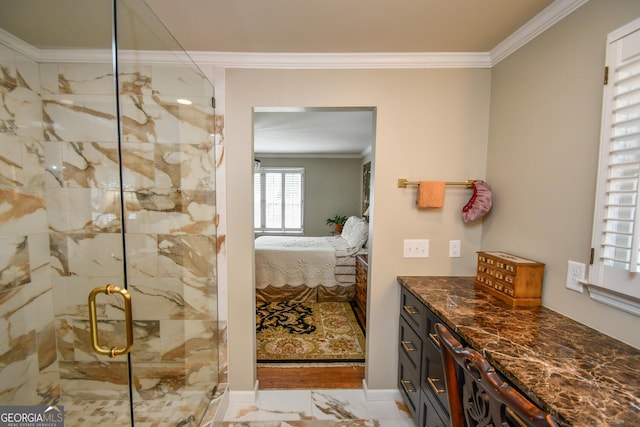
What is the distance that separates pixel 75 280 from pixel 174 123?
1.29 m

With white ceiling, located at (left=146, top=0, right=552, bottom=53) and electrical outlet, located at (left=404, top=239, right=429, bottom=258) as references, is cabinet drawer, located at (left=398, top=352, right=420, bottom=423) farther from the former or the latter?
white ceiling, located at (left=146, top=0, right=552, bottom=53)

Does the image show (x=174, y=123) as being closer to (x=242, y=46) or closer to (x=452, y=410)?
(x=242, y=46)

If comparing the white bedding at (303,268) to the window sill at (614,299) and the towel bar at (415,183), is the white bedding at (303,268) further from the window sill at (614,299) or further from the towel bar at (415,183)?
the window sill at (614,299)

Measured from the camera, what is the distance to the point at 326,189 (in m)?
6.46

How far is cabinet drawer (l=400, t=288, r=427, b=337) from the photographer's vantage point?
1.50 meters

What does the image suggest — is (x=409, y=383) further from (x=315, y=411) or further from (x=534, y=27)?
(x=534, y=27)

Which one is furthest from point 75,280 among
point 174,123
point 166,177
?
point 174,123

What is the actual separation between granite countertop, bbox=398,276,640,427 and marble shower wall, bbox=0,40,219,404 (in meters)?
1.66

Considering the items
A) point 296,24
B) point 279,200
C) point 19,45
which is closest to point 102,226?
point 19,45

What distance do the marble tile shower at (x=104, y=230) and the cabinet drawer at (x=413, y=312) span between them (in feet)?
4.59

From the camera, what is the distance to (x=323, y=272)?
363 cm

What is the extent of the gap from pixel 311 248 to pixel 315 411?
7.24 ft

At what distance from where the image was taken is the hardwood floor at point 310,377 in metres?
2.09

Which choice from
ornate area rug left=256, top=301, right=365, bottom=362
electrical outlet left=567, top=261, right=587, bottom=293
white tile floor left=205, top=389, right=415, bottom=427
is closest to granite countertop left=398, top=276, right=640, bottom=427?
electrical outlet left=567, top=261, right=587, bottom=293
